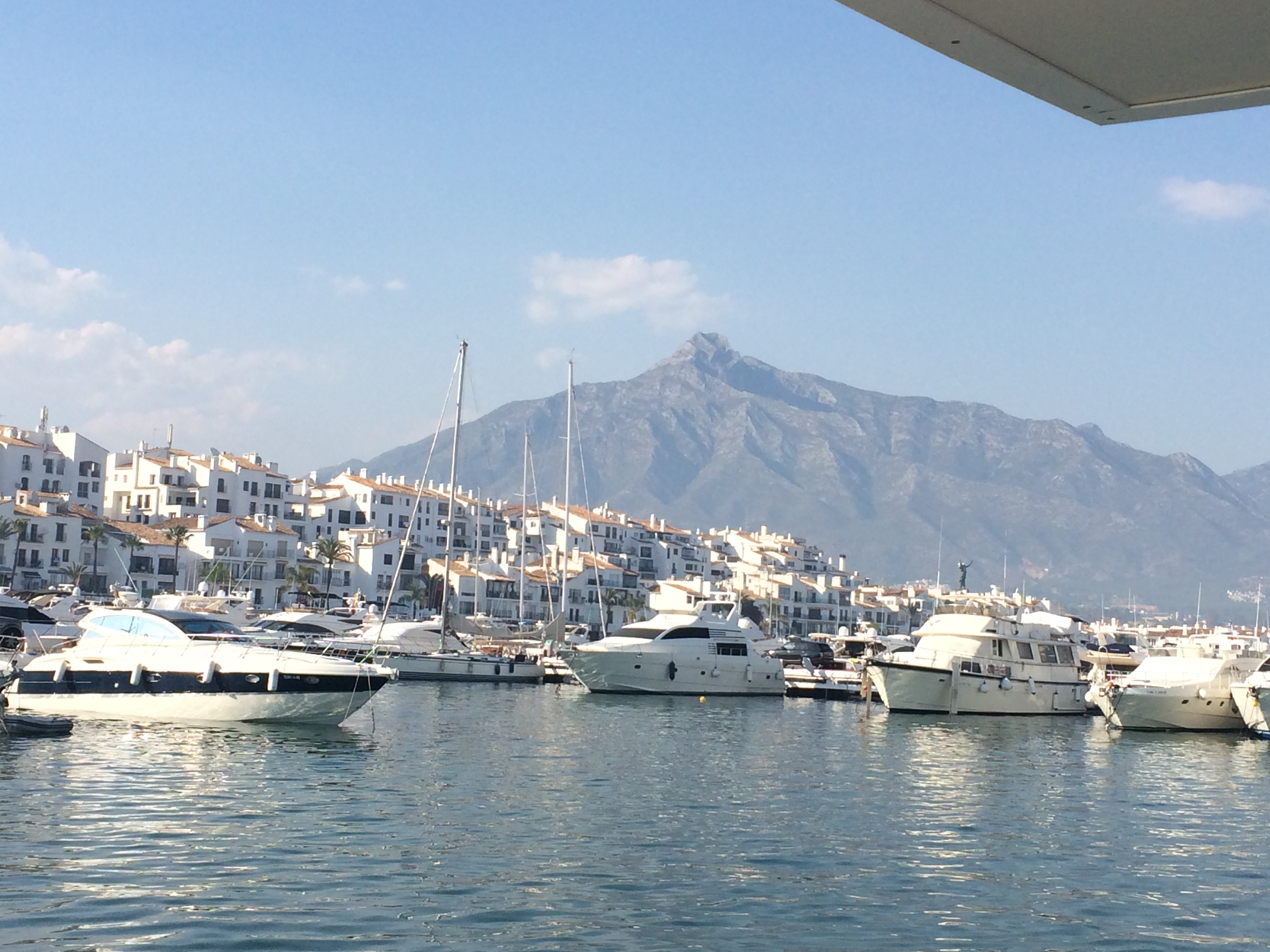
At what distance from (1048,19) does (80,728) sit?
32422 mm

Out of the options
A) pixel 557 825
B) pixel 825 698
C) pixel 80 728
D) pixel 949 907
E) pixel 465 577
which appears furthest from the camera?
pixel 465 577

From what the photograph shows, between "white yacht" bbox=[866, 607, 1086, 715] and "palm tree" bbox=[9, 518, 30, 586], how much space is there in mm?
68854

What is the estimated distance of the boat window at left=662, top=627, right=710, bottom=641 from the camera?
194 ft

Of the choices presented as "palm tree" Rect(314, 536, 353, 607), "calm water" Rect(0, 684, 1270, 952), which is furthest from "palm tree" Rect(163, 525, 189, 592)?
"calm water" Rect(0, 684, 1270, 952)

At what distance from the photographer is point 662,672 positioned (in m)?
58.0

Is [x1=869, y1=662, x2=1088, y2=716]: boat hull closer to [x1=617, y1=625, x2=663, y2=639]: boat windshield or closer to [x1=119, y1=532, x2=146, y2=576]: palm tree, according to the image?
[x1=617, y1=625, x2=663, y2=639]: boat windshield

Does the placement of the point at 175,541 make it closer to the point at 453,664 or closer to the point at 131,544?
the point at 131,544

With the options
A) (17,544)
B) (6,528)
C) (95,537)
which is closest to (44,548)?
(17,544)

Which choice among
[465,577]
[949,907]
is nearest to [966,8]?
[949,907]

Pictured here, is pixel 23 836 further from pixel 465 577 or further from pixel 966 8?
pixel 465 577

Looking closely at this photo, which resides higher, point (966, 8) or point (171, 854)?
point (966, 8)

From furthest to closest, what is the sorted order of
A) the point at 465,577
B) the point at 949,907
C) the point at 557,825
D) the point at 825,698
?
the point at 465,577 → the point at 825,698 → the point at 557,825 → the point at 949,907

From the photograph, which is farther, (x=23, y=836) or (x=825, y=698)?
(x=825, y=698)

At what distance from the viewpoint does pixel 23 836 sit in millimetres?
19203
